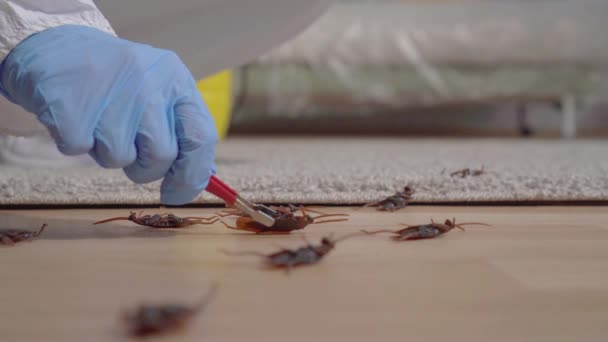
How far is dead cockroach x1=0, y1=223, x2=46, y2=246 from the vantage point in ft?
2.17

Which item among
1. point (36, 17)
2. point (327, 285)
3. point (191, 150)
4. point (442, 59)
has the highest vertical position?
point (442, 59)

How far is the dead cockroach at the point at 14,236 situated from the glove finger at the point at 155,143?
0.14m

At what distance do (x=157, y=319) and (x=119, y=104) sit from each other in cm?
28

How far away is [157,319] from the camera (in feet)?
1.32

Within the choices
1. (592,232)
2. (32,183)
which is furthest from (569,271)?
(32,183)

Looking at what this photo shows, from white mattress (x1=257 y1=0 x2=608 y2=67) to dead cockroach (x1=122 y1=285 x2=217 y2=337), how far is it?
2.03 m

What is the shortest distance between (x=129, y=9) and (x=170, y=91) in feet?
1.82

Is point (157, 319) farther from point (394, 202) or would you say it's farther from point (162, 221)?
point (394, 202)

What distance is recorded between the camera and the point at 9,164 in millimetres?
1365

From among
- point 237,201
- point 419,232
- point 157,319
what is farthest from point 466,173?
point 157,319

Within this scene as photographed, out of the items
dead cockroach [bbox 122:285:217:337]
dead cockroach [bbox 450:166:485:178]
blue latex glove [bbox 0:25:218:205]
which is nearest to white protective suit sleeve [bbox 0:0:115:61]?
blue latex glove [bbox 0:25:218:205]

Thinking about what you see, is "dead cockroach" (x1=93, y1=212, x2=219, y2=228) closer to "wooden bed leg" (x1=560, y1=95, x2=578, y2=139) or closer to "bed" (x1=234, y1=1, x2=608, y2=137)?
"bed" (x1=234, y1=1, x2=608, y2=137)

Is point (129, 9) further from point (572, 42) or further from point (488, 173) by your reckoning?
point (572, 42)

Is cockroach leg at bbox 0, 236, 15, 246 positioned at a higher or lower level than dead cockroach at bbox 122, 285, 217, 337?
higher
